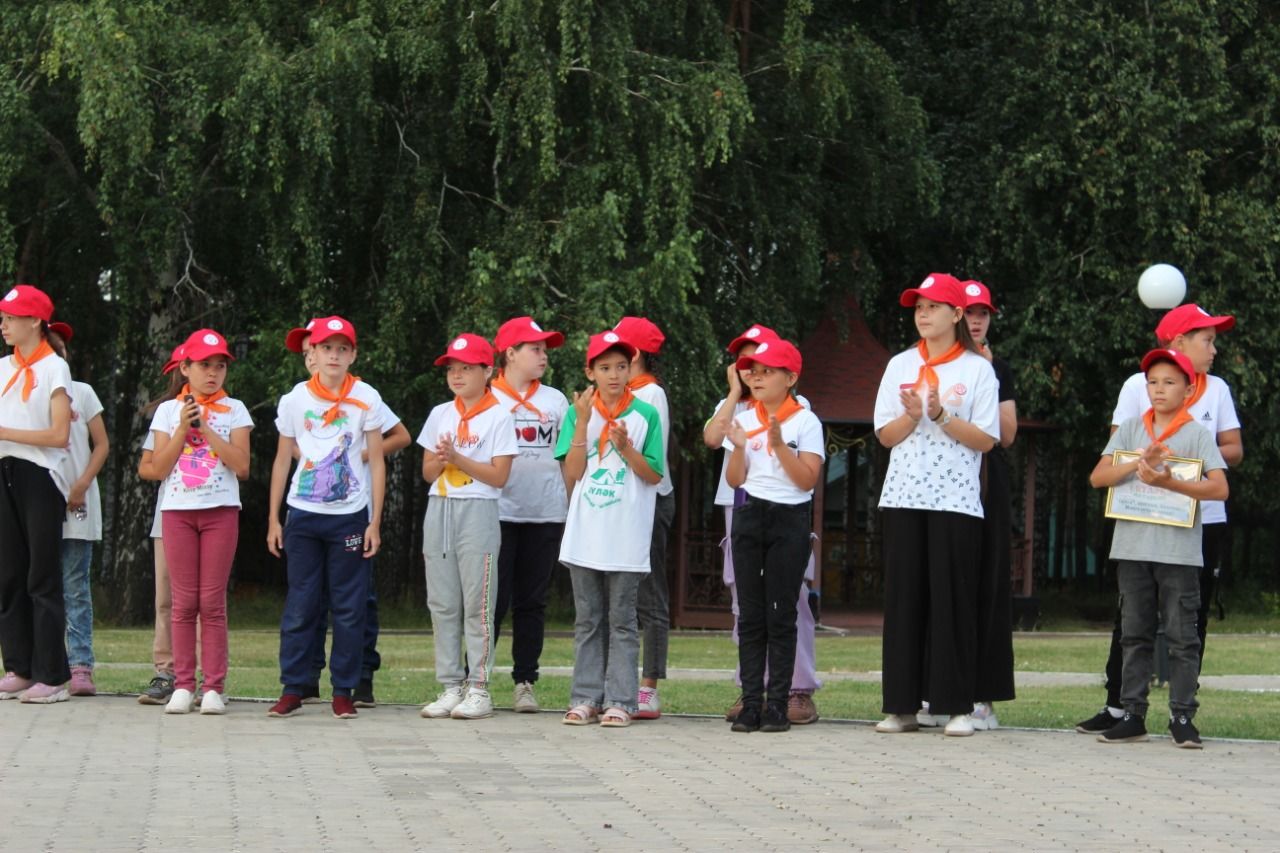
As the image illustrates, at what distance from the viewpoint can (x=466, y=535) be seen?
10375 mm

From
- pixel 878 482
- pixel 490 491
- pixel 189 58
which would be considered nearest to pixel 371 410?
pixel 490 491

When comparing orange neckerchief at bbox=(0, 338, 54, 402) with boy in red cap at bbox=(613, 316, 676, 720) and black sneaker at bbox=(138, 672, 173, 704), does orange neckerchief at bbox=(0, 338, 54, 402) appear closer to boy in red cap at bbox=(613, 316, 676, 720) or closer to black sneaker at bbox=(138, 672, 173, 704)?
black sneaker at bbox=(138, 672, 173, 704)

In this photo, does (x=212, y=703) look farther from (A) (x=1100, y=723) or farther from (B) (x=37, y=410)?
(A) (x=1100, y=723)

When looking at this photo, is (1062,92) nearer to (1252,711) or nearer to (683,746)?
(1252,711)

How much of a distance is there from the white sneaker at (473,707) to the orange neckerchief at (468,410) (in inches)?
50.7

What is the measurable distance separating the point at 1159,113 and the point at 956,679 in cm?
1578

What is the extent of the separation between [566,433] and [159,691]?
2.59m

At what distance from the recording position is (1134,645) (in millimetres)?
9719

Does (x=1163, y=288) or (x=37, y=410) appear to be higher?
(x=1163, y=288)

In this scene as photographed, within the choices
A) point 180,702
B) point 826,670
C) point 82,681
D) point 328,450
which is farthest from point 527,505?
point 826,670

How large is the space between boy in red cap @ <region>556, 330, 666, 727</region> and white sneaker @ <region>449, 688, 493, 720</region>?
458 mm

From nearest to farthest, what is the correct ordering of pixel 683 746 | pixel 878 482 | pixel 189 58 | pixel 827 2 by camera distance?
pixel 683 746, pixel 189 58, pixel 827 2, pixel 878 482

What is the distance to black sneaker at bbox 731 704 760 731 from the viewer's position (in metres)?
9.94

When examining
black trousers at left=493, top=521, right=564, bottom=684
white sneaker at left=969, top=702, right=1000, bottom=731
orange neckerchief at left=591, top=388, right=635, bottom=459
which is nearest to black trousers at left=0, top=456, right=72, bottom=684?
black trousers at left=493, top=521, right=564, bottom=684
